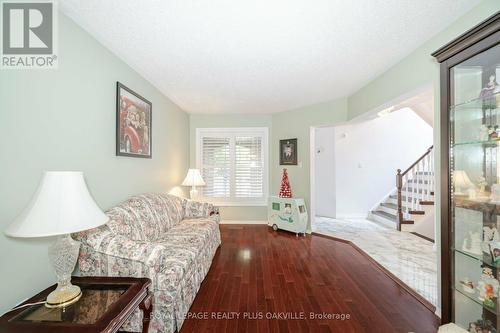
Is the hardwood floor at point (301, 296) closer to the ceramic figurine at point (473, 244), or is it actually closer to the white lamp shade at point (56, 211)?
the ceramic figurine at point (473, 244)

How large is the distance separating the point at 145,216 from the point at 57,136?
1.10 meters

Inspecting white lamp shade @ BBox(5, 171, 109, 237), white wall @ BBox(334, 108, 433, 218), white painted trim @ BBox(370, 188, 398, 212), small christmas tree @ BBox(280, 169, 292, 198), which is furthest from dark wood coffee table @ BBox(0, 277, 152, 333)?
white painted trim @ BBox(370, 188, 398, 212)

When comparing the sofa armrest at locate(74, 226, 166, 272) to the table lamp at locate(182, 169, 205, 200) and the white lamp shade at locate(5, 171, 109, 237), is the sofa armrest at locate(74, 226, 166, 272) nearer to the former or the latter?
the white lamp shade at locate(5, 171, 109, 237)

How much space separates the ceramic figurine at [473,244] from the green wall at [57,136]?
10.1 ft

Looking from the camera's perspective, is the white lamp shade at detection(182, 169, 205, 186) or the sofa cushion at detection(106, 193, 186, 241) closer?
the sofa cushion at detection(106, 193, 186, 241)

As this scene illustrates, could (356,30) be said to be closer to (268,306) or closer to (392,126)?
(268,306)

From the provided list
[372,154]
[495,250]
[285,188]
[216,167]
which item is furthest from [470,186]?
[372,154]

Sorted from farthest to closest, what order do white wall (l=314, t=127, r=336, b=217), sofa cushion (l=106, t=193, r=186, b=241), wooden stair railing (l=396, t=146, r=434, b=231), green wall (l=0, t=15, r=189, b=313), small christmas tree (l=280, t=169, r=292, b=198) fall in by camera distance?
1. white wall (l=314, t=127, r=336, b=217)
2. wooden stair railing (l=396, t=146, r=434, b=231)
3. small christmas tree (l=280, t=169, r=292, b=198)
4. sofa cushion (l=106, t=193, r=186, b=241)
5. green wall (l=0, t=15, r=189, b=313)

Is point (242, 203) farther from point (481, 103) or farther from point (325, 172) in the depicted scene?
point (481, 103)

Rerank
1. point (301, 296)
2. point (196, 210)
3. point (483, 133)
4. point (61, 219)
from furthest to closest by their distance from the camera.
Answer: point (196, 210) < point (301, 296) < point (483, 133) < point (61, 219)

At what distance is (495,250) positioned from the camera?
1.36m

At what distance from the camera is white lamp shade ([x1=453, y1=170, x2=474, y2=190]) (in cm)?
151

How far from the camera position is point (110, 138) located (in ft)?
7.07

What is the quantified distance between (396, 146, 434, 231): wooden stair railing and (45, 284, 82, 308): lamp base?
535 cm
